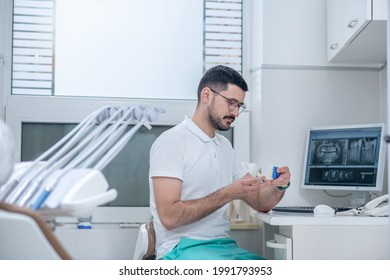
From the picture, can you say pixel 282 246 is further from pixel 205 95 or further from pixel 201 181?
pixel 205 95

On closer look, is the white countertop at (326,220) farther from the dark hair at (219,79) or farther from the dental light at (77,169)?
the dental light at (77,169)

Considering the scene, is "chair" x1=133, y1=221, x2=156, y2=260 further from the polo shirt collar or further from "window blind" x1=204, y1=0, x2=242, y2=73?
"window blind" x1=204, y1=0, x2=242, y2=73

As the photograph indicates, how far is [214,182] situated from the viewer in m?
1.59

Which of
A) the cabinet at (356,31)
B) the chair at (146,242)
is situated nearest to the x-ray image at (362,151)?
the cabinet at (356,31)

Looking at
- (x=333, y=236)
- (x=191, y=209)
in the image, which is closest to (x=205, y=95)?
(x=191, y=209)

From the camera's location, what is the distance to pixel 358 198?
2.00m

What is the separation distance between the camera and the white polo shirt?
1516 mm

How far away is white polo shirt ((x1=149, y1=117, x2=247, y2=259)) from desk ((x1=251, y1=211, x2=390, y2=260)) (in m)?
0.17

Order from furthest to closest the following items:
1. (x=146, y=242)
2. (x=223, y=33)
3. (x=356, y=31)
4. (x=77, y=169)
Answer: (x=356, y=31)
(x=223, y=33)
(x=146, y=242)
(x=77, y=169)

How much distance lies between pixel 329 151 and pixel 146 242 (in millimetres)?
839

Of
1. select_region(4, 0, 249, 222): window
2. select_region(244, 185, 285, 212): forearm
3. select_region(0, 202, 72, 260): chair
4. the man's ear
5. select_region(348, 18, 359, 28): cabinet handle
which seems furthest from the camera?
select_region(348, 18, 359, 28): cabinet handle

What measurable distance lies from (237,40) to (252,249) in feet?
2.22

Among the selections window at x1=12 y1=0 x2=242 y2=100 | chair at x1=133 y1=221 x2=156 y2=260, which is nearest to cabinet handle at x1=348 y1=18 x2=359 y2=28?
window at x1=12 y1=0 x2=242 y2=100

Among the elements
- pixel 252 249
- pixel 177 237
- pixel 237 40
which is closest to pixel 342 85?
pixel 237 40
